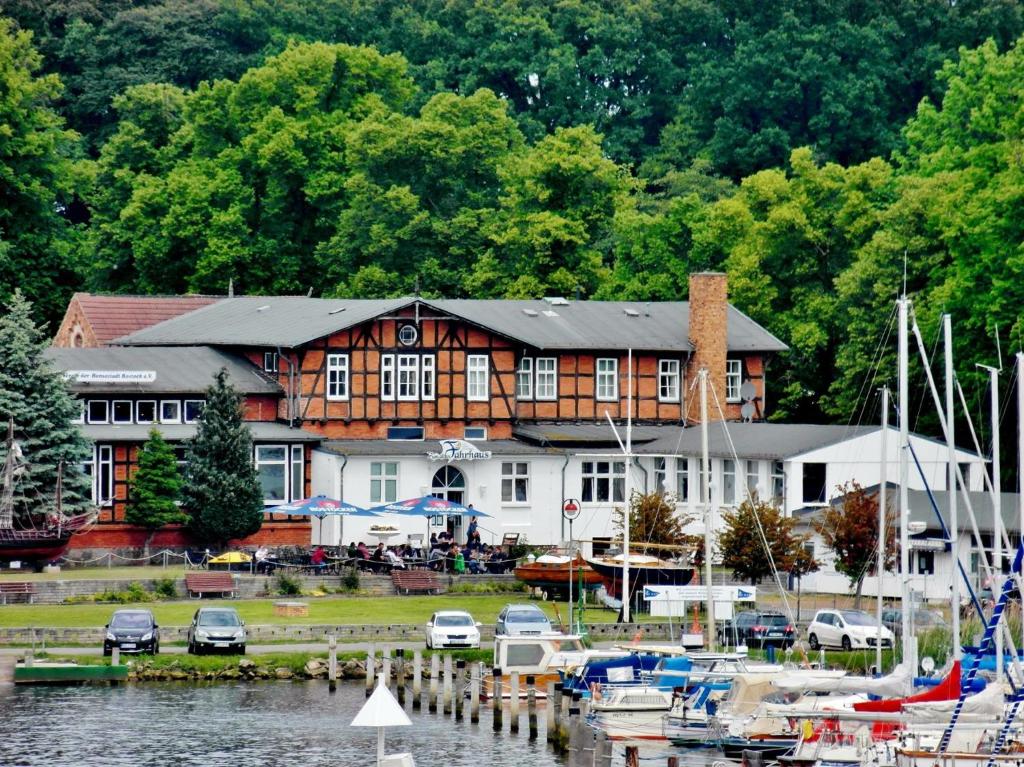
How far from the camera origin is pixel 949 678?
50.6m

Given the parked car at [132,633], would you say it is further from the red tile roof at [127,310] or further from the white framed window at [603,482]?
the red tile roof at [127,310]

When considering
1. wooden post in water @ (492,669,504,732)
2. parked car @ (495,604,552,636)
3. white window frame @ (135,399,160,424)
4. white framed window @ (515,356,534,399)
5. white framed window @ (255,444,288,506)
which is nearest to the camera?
wooden post in water @ (492,669,504,732)

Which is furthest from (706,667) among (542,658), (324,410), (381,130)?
(381,130)

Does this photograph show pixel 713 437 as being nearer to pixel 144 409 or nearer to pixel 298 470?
pixel 298 470

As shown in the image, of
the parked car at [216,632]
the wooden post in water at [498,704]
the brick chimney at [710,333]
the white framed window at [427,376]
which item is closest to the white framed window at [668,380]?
the brick chimney at [710,333]

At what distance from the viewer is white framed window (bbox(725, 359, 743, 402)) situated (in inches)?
3551

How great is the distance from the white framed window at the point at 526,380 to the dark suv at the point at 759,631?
935 inches

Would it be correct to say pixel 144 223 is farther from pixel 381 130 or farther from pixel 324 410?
pixel 324 410

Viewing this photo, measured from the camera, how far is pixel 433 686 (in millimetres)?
58375

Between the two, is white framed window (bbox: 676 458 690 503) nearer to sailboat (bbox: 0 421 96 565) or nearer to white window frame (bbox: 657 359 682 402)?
white window frame (bbox: 657 359 682 402)

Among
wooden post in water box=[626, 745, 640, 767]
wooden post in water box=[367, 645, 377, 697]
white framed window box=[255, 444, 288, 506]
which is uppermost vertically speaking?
white framed window box=[255, 444, 288, 506]

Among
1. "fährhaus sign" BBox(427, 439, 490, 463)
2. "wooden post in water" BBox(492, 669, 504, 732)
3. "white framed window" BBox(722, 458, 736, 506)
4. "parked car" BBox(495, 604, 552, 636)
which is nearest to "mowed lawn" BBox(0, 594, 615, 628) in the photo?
"parked car" BBox(495, 604, 552, 636)

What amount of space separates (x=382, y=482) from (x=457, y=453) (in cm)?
269

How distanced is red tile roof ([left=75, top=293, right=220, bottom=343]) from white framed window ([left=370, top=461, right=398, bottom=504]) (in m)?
14.5
